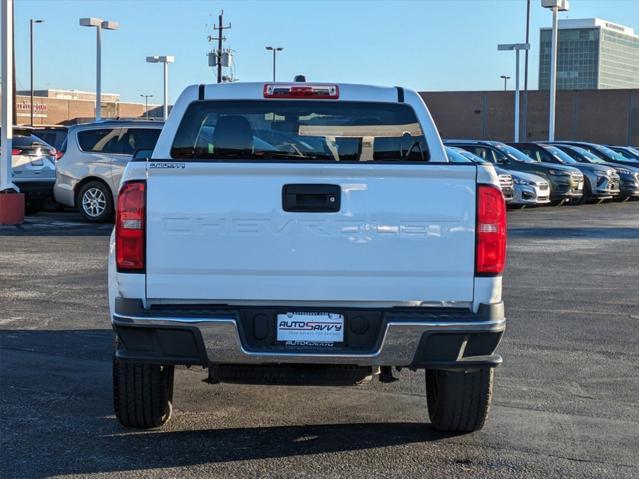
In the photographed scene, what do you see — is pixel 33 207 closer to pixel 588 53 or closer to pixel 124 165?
pixel 124 165

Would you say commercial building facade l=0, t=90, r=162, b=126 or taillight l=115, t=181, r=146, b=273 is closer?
taillight l=115, t=181, r=146, b=273

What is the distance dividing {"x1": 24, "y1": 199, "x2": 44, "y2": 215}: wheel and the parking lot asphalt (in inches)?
414

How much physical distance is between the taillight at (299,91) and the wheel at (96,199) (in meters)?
12.8

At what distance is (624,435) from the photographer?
5793mm

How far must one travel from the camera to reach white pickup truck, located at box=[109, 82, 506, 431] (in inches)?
193

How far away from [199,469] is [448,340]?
1.42 meters

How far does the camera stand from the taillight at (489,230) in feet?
16.2

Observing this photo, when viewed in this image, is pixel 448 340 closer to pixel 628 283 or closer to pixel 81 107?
pixel 628 283

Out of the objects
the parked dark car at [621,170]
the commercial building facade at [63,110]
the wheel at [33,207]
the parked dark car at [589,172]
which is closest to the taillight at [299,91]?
the wheel at [33,207]

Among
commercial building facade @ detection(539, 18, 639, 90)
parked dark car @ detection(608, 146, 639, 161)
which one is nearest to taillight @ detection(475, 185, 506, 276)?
parked dark car @ detection(608, 146, 639, 161)

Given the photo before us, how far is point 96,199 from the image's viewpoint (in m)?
18.4

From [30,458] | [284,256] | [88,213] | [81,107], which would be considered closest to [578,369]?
[284,256]

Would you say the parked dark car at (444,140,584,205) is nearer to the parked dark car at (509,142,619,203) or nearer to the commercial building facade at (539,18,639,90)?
the parked dark car at (509,142,619,203)

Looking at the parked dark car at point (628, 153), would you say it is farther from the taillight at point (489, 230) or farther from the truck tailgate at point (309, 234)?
the truck tailgate at point (309, 234)
